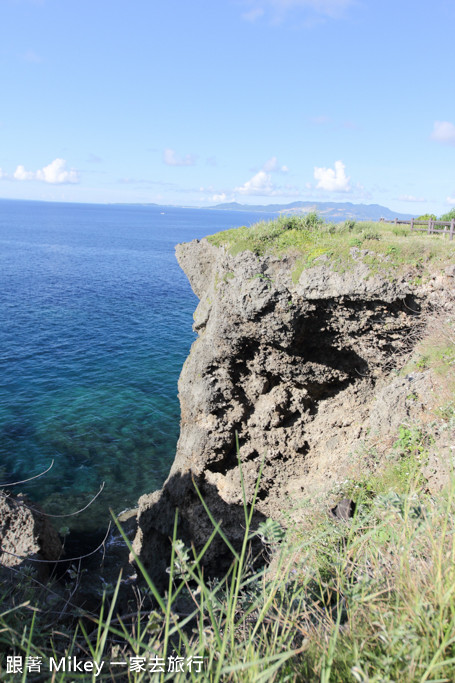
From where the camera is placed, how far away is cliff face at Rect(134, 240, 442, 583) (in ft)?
39.4

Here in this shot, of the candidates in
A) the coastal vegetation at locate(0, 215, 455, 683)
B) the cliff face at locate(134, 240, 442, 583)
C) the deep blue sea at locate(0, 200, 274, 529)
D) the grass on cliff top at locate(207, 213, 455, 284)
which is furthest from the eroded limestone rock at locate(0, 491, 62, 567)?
the grass on cliff top at locate(207, 213, 455, 284)

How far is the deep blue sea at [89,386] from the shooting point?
21.3 meters

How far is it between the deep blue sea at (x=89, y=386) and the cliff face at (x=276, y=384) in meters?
6.24

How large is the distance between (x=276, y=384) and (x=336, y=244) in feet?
17.0

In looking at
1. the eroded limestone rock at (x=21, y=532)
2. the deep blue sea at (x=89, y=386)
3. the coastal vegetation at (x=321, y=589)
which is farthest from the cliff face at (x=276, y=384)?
the deep blue sea at (x=89, y=386)

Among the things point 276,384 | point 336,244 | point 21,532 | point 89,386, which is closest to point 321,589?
point 336,244

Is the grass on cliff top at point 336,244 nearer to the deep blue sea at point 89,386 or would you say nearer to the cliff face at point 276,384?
the cliff face at point 276,384

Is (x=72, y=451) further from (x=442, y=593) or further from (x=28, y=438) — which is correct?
(x=442, y=593)

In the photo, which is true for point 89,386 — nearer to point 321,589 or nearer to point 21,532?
point 21,532

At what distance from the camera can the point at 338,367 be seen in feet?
45.5

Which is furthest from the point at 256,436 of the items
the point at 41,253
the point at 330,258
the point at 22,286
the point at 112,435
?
the point at 41,253

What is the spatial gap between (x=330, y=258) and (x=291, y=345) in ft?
9.66

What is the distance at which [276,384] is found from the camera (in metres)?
14.4

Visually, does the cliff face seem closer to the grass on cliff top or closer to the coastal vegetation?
the grass on cliff top
